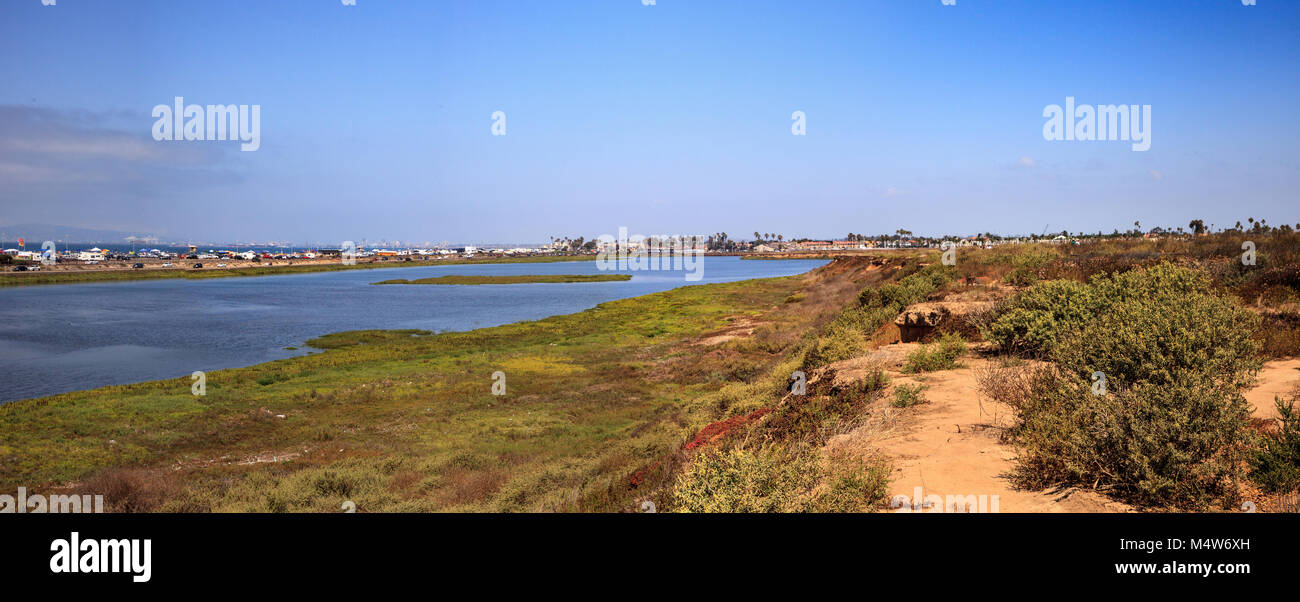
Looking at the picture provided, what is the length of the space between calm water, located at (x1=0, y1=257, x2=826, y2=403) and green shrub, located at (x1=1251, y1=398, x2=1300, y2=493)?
32857 millimetres

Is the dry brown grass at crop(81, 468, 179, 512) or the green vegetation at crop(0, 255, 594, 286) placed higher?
the green vegetation at crop(0, 255, 594, 286)

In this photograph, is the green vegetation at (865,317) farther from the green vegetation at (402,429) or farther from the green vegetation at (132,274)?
the green vegetation at (132,274)

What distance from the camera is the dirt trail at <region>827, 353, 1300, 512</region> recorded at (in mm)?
5613

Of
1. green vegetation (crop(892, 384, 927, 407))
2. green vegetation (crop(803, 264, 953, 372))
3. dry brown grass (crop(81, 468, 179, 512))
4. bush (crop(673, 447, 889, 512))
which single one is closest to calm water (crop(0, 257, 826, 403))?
dry brown grass (crop(81, 468, 179, 512))

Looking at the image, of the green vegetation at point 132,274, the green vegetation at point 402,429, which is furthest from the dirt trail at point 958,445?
the green vegetation at point 132,274

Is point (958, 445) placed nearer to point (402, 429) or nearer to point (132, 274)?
point (402, 429)

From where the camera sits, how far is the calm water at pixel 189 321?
2803 cm

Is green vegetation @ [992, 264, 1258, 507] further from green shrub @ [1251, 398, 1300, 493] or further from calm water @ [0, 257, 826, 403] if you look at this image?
calm water @ [0, 257, 826, 403]

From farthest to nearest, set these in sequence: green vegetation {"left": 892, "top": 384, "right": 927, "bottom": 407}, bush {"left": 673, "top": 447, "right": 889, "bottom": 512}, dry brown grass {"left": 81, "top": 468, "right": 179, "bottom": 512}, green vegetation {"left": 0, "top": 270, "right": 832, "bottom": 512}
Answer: green vegetation {"left": 0, "top": 270, "right": 832, "bottom": 512}, dry brown grass {"left": 81, "top": 468, "right": 179, "bottom": 512}, green vegetation {"left": 892, "top": 384, "right": 927, "bottom": 407}, bush {"left": 673, "top": 447, "right": 889, "bottom": 512}

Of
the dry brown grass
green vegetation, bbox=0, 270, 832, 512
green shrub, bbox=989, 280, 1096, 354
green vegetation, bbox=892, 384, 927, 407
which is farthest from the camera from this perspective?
green shrub, bbox=989, 280, 1096, 354

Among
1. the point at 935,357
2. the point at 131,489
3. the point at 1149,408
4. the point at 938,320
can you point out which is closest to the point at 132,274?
the point at 131,489

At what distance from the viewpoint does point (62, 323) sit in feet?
Result: 143

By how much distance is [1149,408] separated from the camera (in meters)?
5.32
